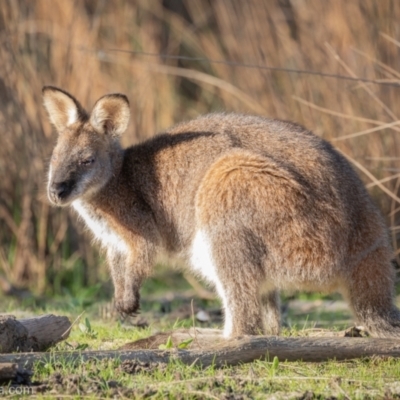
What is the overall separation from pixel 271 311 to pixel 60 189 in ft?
5.14

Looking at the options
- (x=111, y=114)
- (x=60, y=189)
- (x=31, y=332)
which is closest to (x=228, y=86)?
(x=111, y=114)

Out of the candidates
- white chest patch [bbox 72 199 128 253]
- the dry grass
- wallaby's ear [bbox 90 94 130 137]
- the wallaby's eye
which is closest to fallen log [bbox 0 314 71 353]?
white chest patch [bbox 72 199 128 253]

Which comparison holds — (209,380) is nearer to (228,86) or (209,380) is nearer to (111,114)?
(111,114)

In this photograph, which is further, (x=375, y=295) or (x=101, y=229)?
(x=101, y=229)

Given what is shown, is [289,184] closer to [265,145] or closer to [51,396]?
[265,145]

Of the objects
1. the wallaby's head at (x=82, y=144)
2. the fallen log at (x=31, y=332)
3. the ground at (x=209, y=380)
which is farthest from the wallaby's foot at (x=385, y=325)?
the wallaby's head at (x=82, y=144)

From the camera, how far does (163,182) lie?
19.2ft

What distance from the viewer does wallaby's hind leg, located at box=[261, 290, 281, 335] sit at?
5668 mm

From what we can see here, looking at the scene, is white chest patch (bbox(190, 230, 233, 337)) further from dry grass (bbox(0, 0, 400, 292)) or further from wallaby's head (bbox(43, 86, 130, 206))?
dry grass (bbox(0, 0, 400, 292))

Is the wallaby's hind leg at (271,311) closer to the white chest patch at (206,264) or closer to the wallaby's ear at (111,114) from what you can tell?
the white chest patch at (206,264)

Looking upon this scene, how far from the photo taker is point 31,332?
4.92 meters

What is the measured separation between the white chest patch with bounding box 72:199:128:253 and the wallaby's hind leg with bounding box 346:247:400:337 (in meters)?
1.65

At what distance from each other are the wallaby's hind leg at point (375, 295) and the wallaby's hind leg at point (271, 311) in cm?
70

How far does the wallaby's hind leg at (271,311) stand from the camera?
5.67 m
